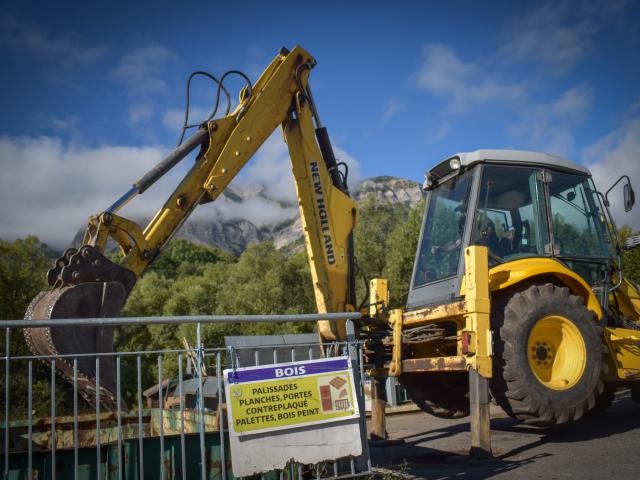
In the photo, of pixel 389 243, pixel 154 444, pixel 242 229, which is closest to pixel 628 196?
pixel 154 444

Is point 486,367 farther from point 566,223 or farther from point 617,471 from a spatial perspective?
point 566,223

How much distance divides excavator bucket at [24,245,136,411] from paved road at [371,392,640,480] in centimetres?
308

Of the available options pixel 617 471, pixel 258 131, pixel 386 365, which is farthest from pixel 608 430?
pixel 258 131

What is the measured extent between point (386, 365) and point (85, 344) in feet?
11.6

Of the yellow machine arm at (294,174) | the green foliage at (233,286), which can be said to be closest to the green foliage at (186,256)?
the green foliage at (233,286)

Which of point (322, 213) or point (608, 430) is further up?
point (322, 213)

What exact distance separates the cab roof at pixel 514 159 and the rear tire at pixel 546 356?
5.33 feet

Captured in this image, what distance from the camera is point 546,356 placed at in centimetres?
607

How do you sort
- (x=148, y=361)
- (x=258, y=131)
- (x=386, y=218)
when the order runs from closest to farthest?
1. (x=258, y=131)
2. (x=148, y=361)
3. (x=386, y=218)

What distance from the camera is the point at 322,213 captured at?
287 inches

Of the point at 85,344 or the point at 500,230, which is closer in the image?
the point at 85,344

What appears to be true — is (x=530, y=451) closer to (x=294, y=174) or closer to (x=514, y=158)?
(x=514, y=158)

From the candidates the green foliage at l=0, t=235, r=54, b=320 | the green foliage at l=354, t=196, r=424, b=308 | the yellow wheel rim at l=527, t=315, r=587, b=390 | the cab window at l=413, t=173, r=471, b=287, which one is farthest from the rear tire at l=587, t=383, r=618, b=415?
the green foliage at l=0, t=235, r=54, b=320

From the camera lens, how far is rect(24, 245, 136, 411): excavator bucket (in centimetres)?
529
